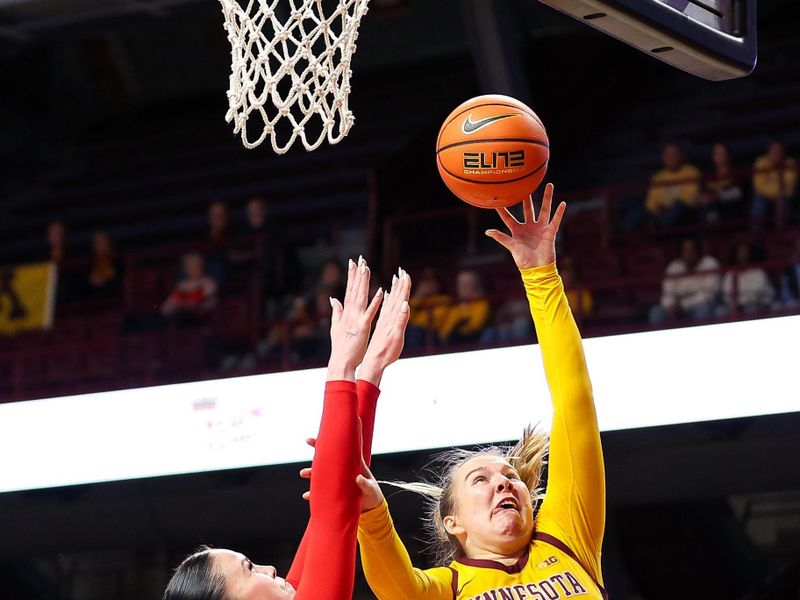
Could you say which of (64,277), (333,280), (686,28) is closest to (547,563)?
(686,28)

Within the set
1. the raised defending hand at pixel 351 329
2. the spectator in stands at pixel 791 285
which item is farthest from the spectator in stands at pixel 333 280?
the raised defending hand at pixel 351 329

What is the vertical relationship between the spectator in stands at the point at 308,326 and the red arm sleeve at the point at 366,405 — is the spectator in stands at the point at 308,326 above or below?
above

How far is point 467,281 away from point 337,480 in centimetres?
625

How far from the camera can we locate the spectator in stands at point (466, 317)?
815 cm

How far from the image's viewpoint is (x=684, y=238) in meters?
8.65

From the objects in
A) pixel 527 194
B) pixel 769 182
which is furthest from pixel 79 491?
pixel 527 194

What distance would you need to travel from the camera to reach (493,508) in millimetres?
2920

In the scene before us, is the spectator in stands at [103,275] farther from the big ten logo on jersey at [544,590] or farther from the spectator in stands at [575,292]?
the big ten logo on jersey at [544,590]

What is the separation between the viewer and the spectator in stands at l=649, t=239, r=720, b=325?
770 centimetres

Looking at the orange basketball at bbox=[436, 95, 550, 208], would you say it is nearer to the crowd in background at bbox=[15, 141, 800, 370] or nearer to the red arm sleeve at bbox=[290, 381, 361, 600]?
the red arm sleeve at bbox=[290, 381, 361, 600]

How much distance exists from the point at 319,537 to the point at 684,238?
6889 mm

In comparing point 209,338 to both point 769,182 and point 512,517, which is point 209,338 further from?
point 512,517

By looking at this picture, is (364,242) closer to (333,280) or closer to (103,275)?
(333,280)

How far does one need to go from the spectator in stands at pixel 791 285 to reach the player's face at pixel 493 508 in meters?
5.04
